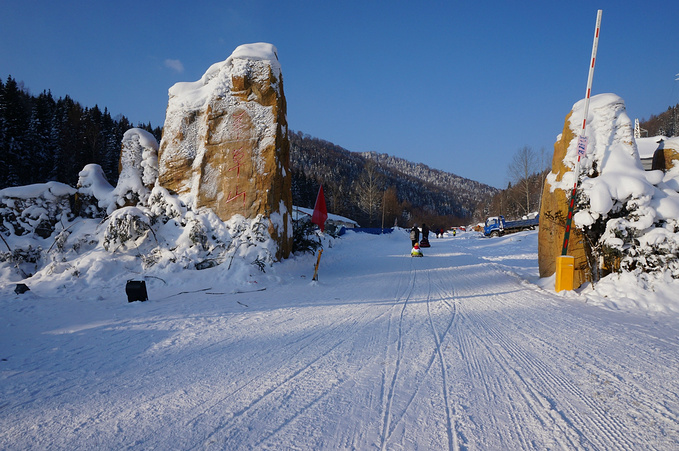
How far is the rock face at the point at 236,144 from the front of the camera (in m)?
10.2

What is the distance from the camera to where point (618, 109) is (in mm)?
8039

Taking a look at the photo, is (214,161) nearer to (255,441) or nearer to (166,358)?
(166,358)

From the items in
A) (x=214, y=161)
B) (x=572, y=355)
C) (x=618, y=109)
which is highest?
(x=618, y=109)

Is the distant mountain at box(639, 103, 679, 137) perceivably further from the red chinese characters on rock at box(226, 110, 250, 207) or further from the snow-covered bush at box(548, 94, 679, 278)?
the red chinese characters on rock at box(226, 110, 250, 207)

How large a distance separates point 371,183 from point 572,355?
4900 cm

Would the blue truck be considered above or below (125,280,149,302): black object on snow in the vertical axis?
above

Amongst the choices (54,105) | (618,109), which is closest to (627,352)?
(618,109)

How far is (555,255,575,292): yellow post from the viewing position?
7082mm

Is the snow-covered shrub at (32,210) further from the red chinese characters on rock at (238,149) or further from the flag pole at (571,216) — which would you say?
the flag pole at (571,216)

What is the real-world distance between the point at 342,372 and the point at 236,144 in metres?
9.04

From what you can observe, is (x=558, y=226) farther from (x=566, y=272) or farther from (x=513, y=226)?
(x=513, y=226)

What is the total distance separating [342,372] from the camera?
3.37 m

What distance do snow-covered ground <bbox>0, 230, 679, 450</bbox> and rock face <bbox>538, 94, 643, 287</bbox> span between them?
128 cm

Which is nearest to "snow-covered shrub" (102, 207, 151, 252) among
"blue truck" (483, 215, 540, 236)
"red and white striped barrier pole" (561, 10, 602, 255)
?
"red and white striped barrier pole" (561, 10, 602, 255)
